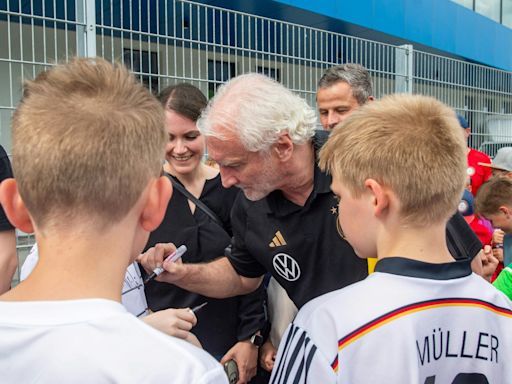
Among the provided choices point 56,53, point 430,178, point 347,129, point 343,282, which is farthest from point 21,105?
point 56,53

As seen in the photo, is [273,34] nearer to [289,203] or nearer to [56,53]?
[56,53]

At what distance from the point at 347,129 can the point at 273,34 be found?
365 cm


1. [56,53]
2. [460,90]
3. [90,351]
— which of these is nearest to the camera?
[90,351]

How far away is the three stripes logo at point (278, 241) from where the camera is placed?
1913 mm

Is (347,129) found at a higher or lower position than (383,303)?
higher

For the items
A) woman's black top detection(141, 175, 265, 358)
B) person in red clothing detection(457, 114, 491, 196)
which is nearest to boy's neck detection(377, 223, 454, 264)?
woman's black top detection(141, 175, 265, 358)

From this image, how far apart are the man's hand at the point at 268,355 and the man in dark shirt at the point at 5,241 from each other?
1.07 meters

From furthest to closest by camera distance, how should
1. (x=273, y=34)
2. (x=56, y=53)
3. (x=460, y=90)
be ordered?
Result: (x=460, y=90)
(x=273, y=34)
(x=56, y=53)

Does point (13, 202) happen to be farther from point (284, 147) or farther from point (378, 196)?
point (284, 147)

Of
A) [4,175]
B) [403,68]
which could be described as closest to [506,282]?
[4,175]

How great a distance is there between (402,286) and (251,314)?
1.22 metres

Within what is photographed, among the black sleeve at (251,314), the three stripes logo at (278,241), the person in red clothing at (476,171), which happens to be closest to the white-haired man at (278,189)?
the three stripes logo at (278,241)

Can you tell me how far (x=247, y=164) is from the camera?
190cm

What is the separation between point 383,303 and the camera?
1.13 m
